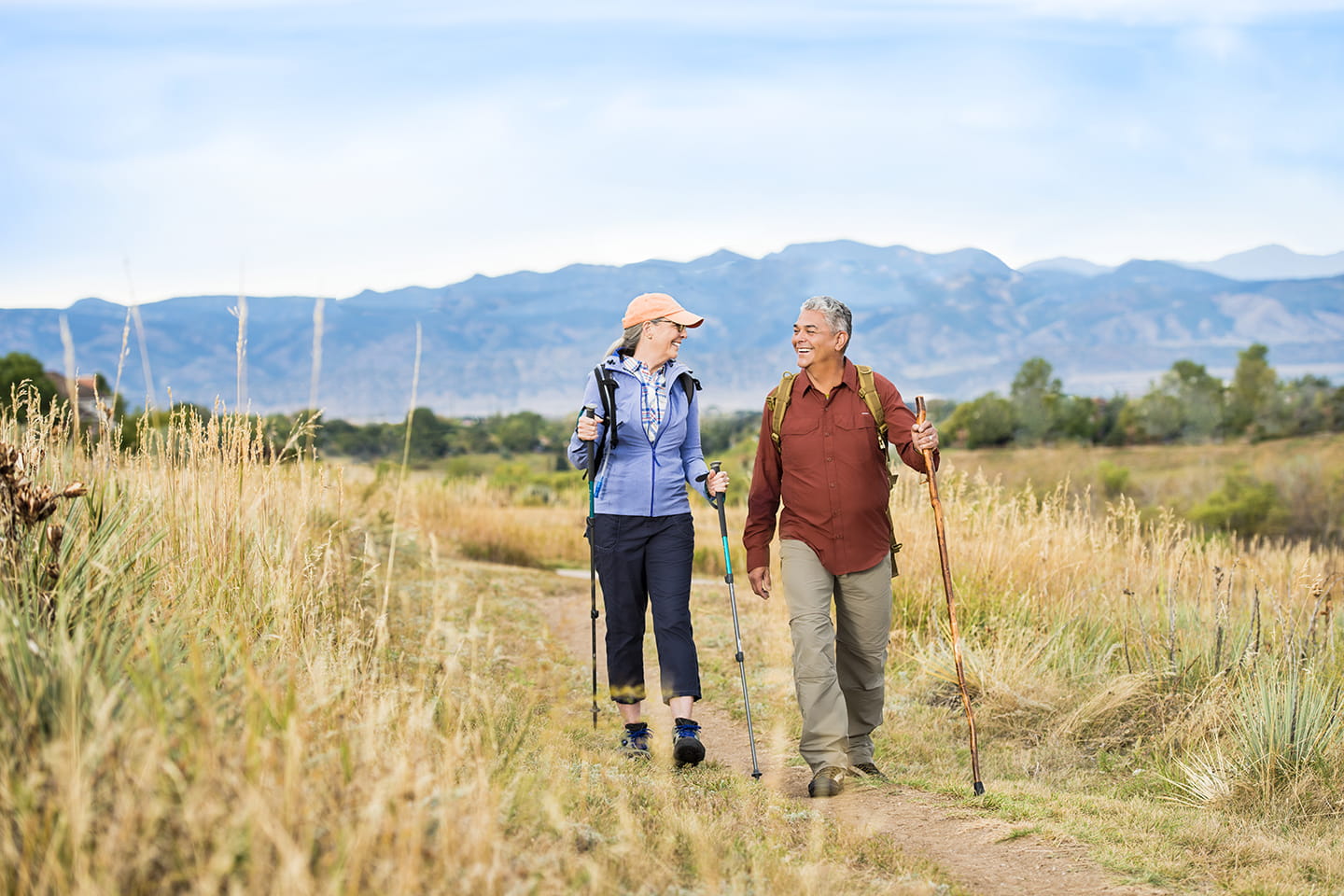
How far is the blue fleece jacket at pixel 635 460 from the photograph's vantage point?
20.9 ft

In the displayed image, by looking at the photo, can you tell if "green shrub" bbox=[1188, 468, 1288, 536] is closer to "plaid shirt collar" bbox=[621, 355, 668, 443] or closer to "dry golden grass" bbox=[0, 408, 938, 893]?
"plaid shirt collar" bbox=[621, 355, 668, 443]

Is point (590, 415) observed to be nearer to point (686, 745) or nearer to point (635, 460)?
point (635, 460)

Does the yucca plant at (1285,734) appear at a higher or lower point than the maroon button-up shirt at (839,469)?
lower

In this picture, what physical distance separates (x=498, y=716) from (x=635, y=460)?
1.69 meters

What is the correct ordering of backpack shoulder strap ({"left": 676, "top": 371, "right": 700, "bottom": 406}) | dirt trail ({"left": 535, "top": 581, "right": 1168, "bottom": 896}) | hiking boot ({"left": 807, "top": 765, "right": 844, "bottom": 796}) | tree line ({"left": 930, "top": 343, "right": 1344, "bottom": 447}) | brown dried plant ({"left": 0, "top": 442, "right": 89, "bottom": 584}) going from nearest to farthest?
brown dried plant ({"left": 0, "top": 442, "right": 89, "bottom": 584})
dirt trail ({"left": 535, "top": 581, "right": 1168, "bottom": 896})
hiking boot ({"left": 807, "top": 765, "right": 844, "bottom": 796})
backpack shoulder strap ({"left": 676, "top": 371, "right": 700, "bottom": 406})
tree line ({"left": 930, "top": 343, "right": 1344, "bottom": 447})

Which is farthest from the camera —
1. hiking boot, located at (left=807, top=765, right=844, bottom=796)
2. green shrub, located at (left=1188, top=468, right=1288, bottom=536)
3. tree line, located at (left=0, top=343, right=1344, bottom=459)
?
tree line, located at (left=0, top=343, right=1344, bottom=459)

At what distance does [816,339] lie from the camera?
20.0 feet

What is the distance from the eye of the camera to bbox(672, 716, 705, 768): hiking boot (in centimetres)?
621

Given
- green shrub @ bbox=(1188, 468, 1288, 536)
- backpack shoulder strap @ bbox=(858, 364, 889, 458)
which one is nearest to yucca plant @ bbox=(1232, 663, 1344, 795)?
backpack shoulder strap @ bbox=(858, 364, 889, 458)

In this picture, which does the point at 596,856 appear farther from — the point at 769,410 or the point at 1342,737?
the point at 1342,737

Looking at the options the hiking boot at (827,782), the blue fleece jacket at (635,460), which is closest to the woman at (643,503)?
the blue fleece jacket at (635,460)

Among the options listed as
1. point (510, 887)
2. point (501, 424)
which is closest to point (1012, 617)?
point (510, 887)

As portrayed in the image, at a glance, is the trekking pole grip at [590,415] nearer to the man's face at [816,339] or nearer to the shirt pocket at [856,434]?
the man's face at [816,339]

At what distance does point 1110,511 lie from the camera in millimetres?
9977
